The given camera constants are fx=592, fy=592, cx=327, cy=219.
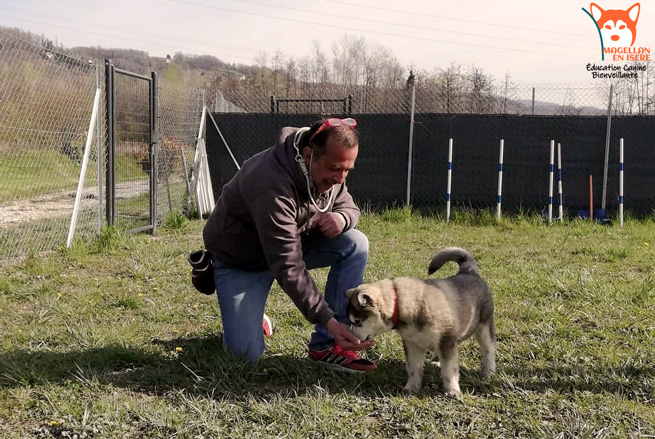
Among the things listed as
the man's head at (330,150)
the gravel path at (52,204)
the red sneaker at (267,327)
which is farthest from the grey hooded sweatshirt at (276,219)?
the gravel path at (52,204)

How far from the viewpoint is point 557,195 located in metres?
10.1

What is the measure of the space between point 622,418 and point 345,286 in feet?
5.46

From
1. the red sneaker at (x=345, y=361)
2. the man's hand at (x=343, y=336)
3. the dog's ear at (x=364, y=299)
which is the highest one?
the dog's ear at (x=364, y=299)

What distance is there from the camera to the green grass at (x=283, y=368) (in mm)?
2762

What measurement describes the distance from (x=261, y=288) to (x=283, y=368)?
495 millimetres

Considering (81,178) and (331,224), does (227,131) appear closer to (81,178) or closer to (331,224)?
(81,178)

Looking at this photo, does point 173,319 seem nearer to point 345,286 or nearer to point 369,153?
point 345,286

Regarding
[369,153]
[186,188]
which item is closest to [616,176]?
[369,153]

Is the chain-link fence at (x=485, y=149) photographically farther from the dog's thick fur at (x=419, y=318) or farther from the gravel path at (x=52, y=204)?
the dog's thick fur at (x=419, y=318)

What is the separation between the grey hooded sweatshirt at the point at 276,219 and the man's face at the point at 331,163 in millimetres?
88

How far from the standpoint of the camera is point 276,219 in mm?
3084

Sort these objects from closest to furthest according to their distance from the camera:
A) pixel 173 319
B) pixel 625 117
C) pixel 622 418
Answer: pixel 622 418 → pixel 173 319 → pixel 625 117

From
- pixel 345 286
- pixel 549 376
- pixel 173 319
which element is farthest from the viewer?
pixel 173 319

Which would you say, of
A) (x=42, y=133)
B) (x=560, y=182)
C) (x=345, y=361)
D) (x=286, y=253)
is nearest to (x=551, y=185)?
(x=560, y=182)
